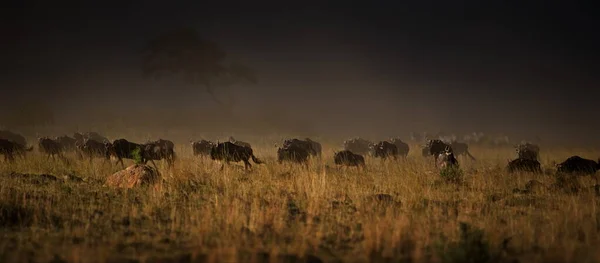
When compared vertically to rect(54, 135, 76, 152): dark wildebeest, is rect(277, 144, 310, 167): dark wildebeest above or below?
below

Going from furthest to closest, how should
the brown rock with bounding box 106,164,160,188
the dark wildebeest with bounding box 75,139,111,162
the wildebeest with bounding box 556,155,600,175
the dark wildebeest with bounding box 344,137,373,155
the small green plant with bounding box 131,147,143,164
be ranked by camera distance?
the dark wildebeest with bounding box 344,137,373,155 < the dark wildebeest with bounding box 75,139,111,162 < the wildebeest with bounding box 556,155,600,175 < the small green plant with bounding box 131,147,143,164 < the brown rock with bounding box 106,164,160,188

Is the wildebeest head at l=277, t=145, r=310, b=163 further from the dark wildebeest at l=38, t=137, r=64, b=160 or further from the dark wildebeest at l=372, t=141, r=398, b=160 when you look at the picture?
the dark wildebeest at l=38, t=137, r=64, b=160

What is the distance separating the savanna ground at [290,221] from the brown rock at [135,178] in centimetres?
38

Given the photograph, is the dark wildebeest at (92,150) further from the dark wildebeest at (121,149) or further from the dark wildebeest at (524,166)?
the dark wildebeest at (524,166)

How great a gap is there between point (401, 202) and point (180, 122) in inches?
1921

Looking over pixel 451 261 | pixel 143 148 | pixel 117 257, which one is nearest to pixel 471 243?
pixel 451 261

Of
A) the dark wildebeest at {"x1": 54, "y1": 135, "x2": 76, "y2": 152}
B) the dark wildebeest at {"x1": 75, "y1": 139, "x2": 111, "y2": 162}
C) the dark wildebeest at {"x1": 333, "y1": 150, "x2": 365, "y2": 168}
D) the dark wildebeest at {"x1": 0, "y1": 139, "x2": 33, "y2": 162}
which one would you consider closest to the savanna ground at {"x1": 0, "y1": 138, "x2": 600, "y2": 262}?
the dark wildebeest at {"x1": 0, "y1": 139, "x2": 33, "y2": 162}

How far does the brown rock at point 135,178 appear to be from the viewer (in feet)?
40.5

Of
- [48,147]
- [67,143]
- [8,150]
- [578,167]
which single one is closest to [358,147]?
[578,167]

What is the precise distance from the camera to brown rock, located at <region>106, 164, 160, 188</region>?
12.4 metres

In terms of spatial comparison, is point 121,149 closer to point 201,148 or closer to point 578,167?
point 201,148

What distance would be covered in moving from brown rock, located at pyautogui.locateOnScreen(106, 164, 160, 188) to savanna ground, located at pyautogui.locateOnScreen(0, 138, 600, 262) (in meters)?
0.38

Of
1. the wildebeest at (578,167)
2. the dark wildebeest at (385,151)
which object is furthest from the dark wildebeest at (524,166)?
the dark wildebeest at (385,151)

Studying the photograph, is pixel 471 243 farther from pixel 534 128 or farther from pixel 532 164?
pixel 534 128
